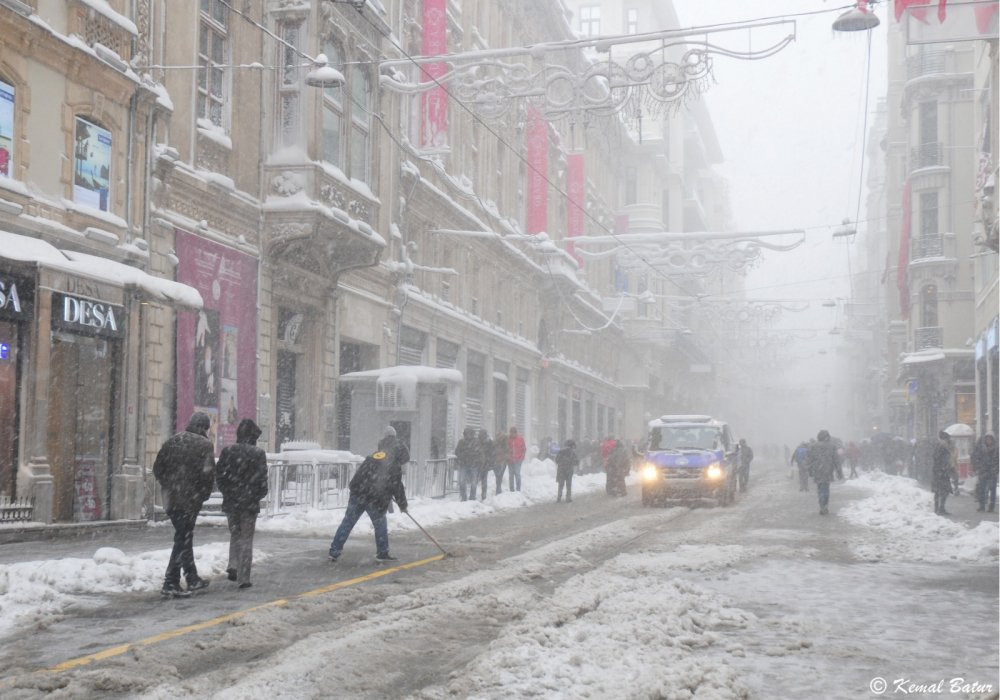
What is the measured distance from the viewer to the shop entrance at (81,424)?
57.9 feet

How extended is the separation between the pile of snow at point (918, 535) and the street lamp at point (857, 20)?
804cm

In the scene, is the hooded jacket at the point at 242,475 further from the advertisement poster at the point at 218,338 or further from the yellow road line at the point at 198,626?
the advertisement poster at the point at 218,338

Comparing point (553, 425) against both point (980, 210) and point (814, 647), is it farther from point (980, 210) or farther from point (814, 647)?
point (814, 647)

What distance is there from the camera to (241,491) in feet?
36.8

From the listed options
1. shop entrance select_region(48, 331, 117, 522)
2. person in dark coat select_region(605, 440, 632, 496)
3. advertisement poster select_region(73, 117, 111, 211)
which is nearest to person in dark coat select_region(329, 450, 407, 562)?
shop entrance select_region(48, 331, 117, 522)

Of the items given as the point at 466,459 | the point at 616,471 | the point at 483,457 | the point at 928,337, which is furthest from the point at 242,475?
the point at 928,337

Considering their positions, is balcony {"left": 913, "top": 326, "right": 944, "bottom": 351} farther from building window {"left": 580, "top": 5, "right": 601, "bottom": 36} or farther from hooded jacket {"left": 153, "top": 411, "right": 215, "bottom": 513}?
hooded jacket {"left": 153, "top": 411, "right": 215, "bottom": 513}

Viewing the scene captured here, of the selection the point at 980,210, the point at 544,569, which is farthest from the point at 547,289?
the point at 544,569

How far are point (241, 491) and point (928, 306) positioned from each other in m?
47.0

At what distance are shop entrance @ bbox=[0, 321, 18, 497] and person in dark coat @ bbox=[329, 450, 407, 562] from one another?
5.48m

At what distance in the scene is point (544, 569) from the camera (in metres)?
12.6

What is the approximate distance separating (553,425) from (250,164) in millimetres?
29697

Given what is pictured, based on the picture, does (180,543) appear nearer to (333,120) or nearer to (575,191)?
(333,120)

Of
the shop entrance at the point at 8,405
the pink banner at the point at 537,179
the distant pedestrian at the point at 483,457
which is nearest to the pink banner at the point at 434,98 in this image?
the distant pedestrian at the point at 483,457
